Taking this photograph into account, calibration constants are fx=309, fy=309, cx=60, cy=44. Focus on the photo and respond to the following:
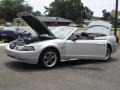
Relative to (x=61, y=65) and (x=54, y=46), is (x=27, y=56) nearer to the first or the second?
(x=54, y=46)

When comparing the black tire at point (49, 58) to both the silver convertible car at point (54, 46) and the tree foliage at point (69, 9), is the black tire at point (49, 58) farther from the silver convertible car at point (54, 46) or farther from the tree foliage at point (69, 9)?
the tree foliage at point (69, 9)

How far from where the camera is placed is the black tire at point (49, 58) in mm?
9516

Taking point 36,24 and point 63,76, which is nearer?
point 63,76

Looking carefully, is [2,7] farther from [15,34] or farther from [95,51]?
[95,51]

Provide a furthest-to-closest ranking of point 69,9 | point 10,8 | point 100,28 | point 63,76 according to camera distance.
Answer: point 69,9
point 10,8
point 100,28
point 63,76

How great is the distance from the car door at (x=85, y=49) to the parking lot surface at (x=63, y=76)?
305 millimetres

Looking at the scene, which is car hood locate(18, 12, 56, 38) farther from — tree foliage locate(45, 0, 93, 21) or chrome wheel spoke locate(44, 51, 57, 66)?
tree foliage locate(45, 0, 93, 21)

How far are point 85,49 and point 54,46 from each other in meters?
1.33

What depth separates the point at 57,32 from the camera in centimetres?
1073

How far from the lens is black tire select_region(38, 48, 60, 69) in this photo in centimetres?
952

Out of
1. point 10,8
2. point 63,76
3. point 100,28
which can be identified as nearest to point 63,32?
point 63,76

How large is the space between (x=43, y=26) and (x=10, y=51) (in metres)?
1.32

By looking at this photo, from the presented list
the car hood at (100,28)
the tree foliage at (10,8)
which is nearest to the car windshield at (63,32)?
the car hood at (100,28)

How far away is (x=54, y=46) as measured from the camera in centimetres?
973
